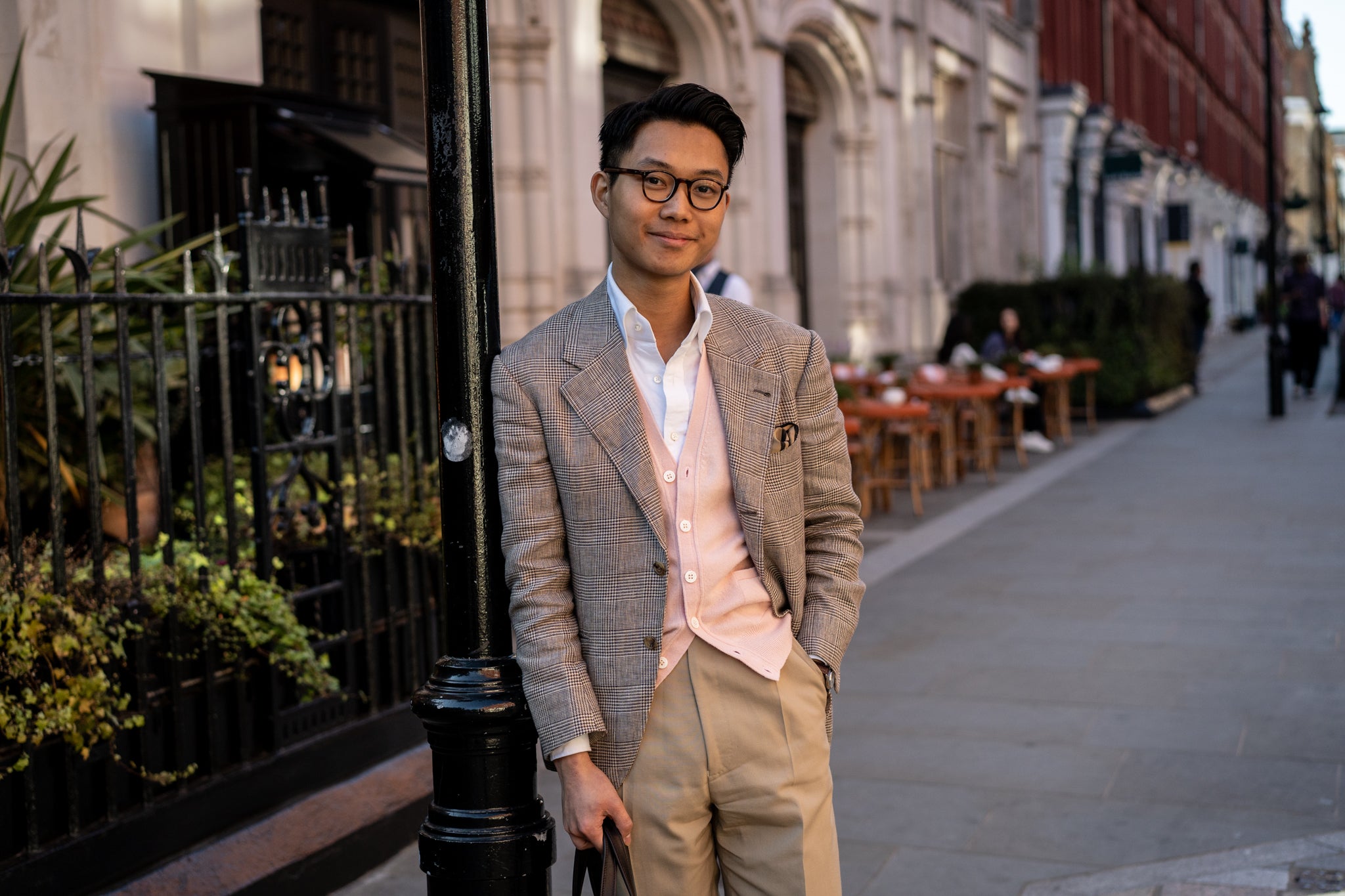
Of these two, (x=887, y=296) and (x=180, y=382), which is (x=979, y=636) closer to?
(x=180, y=382)

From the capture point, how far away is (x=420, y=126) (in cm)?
1034

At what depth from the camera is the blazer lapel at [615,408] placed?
2379 millimetres

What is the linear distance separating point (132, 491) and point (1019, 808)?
291 centimetres

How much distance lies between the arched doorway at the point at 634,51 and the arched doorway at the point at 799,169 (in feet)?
10.5

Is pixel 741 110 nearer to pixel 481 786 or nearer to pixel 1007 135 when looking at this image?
pixel 1007 135

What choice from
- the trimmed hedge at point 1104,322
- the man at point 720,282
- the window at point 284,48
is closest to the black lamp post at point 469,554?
the man at point 720,282

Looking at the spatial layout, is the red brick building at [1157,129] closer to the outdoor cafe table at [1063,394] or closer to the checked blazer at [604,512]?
the outdoor cafe table at [1063,394]

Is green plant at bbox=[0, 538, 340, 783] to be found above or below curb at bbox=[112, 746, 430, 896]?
above

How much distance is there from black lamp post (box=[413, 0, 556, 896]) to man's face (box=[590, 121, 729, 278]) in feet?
1.12

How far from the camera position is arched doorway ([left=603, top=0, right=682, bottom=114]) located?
13320 mm

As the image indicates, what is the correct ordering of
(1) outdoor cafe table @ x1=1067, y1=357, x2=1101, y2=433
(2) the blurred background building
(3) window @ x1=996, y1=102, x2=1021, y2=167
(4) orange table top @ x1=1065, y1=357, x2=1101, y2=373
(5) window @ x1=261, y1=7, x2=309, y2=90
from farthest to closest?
(3) window @ x1=996, y1=102, x2=1021, y2=167 → (1) outdoor cafe table @ x1=1067, y1=357, x2=1101, y2=433 → (4) orange table top @ x1=1065, y1=357, x2=1101, y2=373 → (5) window @ x1=261, y1=7, x2=309, y2=90 → (2) the blurred background building

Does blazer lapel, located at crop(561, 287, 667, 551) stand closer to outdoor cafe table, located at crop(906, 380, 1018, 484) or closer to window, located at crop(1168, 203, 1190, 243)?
outdoor cafe table, located at crop(906, 380, 1018, 484)

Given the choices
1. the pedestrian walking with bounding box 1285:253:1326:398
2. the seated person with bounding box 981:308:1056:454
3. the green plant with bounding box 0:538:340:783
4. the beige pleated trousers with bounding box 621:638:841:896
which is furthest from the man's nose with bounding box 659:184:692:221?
the pedestrian walking with bounding box 1285:253:1326:398

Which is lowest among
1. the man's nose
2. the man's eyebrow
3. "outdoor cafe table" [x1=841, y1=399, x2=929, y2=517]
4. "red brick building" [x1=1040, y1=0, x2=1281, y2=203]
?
"outdoor cafe table" [x1=841, y1=399, x2=929, y2=517]
